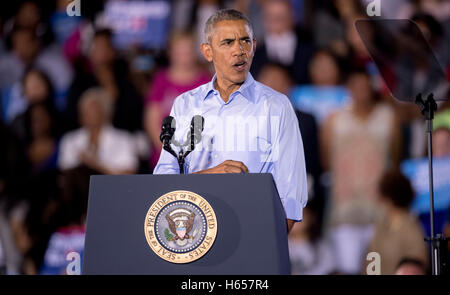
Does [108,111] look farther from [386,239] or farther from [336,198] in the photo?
[386,239]

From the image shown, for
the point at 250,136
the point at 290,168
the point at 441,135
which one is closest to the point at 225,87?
the point at 250,136

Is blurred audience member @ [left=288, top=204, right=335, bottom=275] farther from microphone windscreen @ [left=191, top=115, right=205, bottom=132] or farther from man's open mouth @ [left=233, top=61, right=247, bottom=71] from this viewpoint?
microphone windscreen @ [left=191, top=115, right=205, bottom=132]

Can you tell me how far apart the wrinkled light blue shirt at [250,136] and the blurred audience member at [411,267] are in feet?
6.51

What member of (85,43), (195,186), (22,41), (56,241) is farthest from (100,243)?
(22,41)

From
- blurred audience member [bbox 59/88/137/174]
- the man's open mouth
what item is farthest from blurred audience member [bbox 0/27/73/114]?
the man's open mouth

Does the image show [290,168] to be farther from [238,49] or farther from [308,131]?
[308,131]

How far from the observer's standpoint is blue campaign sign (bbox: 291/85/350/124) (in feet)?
14.0

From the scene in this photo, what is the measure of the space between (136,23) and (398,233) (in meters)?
2.23

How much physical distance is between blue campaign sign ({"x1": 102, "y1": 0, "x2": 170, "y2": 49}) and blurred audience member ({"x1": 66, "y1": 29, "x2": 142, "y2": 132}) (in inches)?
3.1

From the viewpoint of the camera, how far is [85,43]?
449cm

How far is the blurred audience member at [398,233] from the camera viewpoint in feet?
13.7

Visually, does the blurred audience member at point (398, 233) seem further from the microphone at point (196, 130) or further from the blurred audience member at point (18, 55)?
the blurred audience member at point (18, 55)
